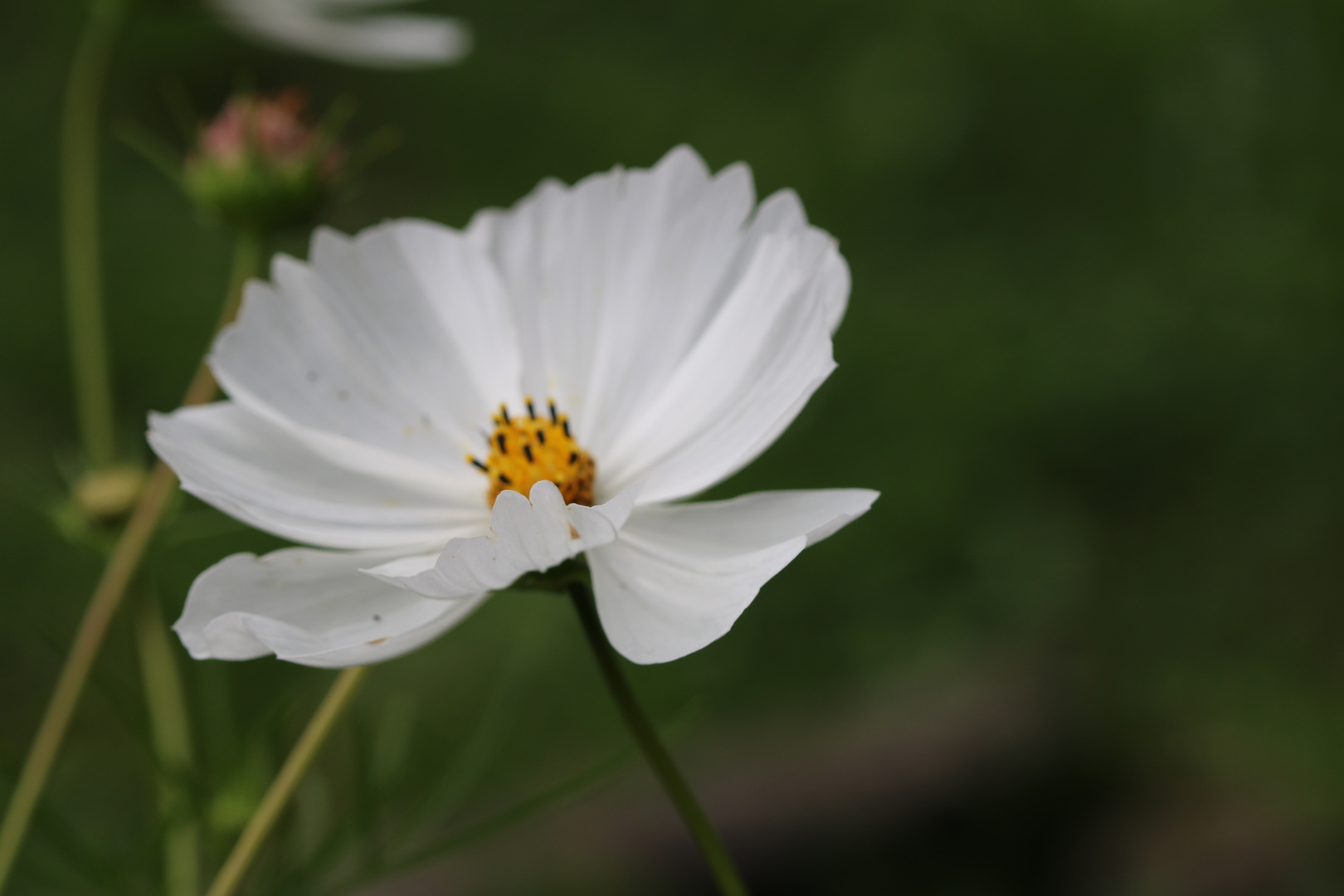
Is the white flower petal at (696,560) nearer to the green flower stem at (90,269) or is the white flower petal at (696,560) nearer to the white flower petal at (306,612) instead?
the white flower petal at (306,612)

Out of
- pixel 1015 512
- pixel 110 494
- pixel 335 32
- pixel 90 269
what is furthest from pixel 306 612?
pixel 1015 512

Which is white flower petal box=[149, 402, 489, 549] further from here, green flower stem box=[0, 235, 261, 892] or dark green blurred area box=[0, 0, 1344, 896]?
dark green blurred area box=[0, 0, 1344, 896]

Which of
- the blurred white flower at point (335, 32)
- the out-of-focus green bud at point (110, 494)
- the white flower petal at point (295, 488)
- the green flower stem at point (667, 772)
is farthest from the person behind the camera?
the blurred white flower at point (335, 32)

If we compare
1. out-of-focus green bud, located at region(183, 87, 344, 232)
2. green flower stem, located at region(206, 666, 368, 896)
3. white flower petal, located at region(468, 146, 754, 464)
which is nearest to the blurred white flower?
out-of-focus green bud, located at region(183, 87, 344, 232)

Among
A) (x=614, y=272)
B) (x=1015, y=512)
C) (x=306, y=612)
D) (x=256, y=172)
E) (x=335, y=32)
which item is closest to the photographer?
(x=306, y=612)

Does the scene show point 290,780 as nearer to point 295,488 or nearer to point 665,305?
point 295,488

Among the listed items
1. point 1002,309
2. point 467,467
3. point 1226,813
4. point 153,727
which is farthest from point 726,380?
point 1002,309

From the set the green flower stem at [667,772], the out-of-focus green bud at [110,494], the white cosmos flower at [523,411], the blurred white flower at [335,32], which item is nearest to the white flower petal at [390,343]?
the white cosmos flower at [523,411]
